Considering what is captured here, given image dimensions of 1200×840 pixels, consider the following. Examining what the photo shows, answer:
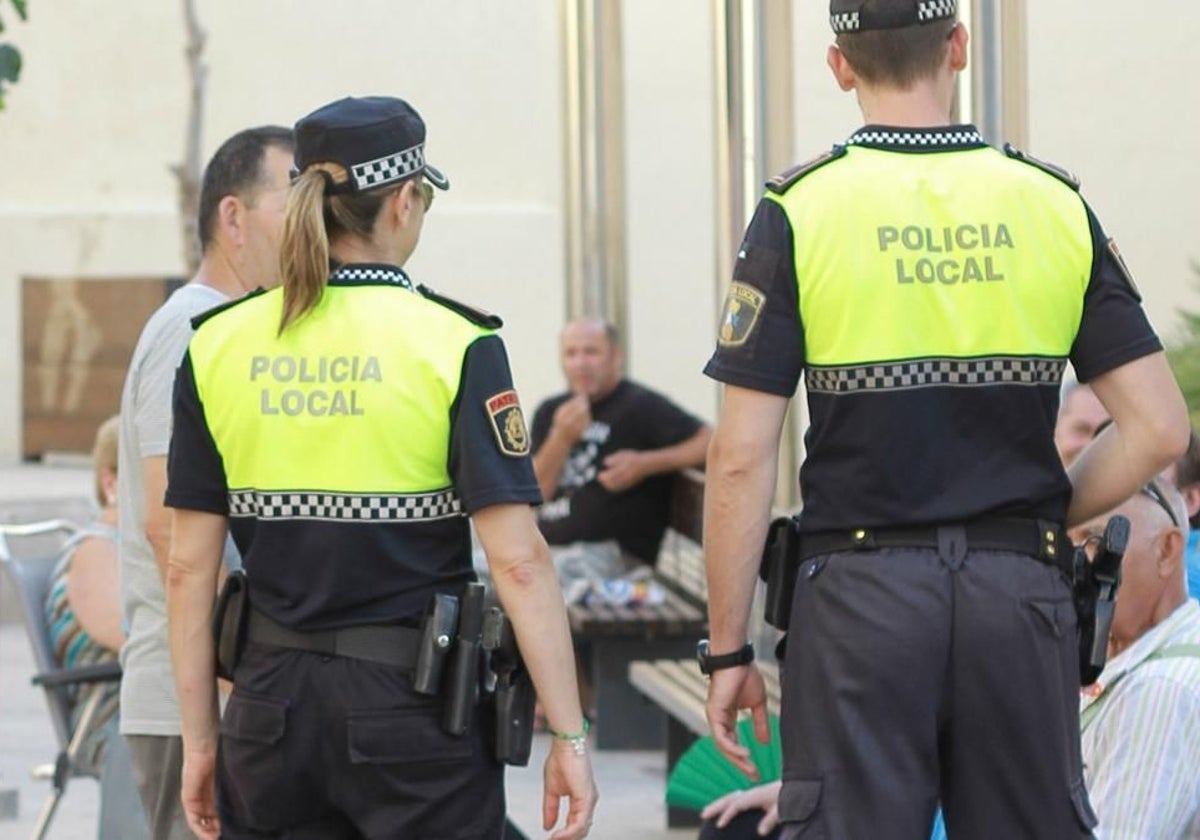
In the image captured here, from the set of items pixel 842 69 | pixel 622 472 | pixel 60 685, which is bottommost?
pixel 60 685

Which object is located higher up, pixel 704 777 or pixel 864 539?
pixel 864 539

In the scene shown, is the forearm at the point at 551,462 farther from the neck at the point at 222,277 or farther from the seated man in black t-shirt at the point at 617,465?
the neck at the point at 222,277

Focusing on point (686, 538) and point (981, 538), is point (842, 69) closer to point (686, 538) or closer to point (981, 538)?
point (981, 538)

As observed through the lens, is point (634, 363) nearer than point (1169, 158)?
No

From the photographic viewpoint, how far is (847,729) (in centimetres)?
310

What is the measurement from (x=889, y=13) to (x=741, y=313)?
440 millimetres

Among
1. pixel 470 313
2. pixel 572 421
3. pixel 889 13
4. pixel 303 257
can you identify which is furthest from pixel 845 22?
pixel 572 421

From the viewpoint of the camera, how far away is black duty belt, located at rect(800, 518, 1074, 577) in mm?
3115

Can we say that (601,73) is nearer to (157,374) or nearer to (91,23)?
(157,374)

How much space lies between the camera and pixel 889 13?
3.19 meters

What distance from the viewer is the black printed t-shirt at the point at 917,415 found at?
3117mm

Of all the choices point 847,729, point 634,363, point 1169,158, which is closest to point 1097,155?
point 1169,158

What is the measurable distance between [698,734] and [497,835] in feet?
10.1

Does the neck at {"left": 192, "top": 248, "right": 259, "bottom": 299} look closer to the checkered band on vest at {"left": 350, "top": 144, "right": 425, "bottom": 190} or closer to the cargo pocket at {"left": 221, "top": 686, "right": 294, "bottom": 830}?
the checkered band on vest at {"left": 350, "top": 144, "right": 425, "bottom": 190}
